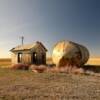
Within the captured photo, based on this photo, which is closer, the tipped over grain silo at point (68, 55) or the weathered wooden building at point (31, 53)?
the tipped over grain silo at point (68, 55)

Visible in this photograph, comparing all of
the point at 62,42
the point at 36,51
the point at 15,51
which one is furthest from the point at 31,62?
the point at 62,42

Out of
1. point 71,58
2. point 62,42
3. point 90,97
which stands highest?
point 62,42

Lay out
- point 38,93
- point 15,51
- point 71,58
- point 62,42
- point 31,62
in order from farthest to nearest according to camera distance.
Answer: point 15,51 → point 31,62 → point 62,42 → point 71,58 → point 38,93

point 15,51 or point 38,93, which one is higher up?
point 15,51

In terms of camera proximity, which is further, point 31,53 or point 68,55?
point 31,53

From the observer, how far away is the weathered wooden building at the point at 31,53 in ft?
101

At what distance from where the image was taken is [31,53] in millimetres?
30781

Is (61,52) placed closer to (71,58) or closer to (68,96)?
(71,58)

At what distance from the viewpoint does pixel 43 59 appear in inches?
1283

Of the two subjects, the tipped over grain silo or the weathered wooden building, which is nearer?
the tipped over grain silo

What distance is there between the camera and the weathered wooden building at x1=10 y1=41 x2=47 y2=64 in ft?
101

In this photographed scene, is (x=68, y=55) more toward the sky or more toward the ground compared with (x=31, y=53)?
more toward the ground

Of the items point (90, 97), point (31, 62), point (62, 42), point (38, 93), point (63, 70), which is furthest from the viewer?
point (31, 62)

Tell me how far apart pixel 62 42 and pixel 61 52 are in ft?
6.36
